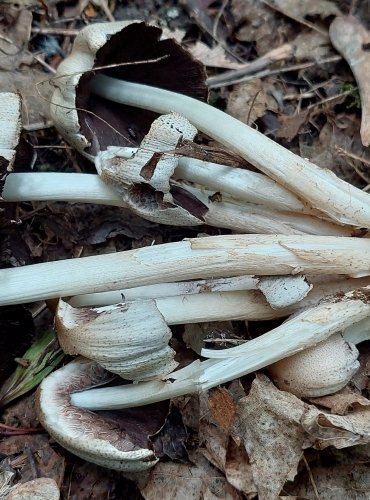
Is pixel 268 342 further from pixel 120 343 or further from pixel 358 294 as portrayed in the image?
pixel 120 343

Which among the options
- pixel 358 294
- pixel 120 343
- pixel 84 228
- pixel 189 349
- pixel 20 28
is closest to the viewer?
pixel 120 343

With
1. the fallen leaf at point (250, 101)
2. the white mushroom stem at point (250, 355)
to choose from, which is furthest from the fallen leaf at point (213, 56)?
the white mushroom stem at point (250, 355)

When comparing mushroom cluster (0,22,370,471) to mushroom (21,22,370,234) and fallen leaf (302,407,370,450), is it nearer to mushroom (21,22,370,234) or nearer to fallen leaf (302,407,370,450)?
mushroom (21,22,370,234)

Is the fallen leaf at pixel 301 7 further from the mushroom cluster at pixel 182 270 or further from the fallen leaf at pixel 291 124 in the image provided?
the mushroom cluster at pixel 182 270

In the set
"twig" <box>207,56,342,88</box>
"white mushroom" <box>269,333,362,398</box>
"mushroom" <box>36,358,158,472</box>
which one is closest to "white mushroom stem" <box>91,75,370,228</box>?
"white mushroom" <box>269,333,362,398</box>

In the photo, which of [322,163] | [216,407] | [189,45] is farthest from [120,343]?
[189,45]

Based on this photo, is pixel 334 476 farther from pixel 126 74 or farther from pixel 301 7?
pixel 301 7

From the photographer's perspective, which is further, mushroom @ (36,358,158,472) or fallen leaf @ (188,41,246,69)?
fallen leaf @ (188,41,246,69)
